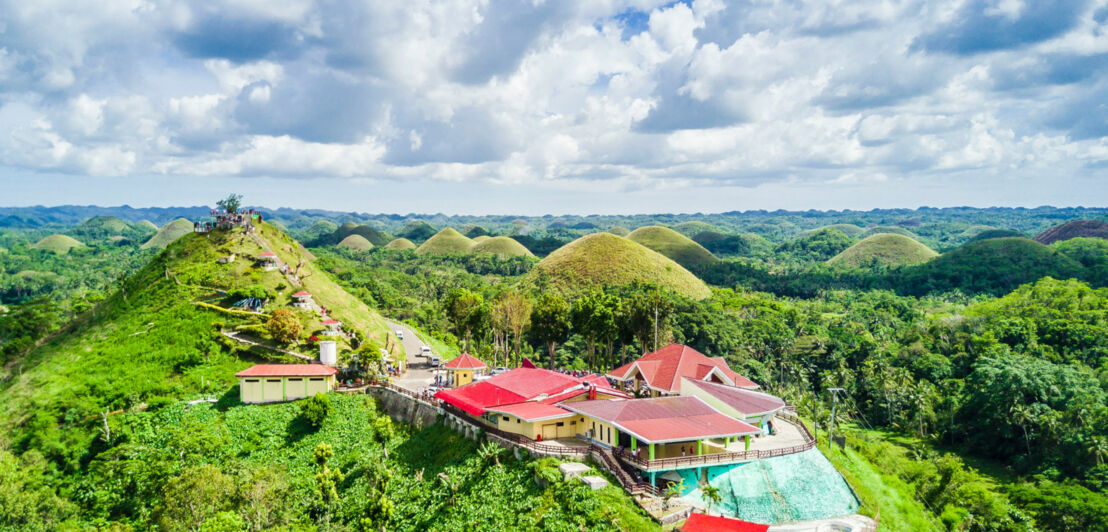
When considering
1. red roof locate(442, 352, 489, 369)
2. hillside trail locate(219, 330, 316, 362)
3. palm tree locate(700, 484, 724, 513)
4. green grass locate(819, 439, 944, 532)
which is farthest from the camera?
hillside trail locate(219, 330, 316, 362)

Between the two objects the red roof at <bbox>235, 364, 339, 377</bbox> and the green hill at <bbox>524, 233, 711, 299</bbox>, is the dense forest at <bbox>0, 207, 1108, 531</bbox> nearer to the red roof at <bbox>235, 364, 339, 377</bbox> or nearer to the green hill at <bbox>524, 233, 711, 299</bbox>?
the red roof at <bbox>235, 364, 339, 377</bbox>

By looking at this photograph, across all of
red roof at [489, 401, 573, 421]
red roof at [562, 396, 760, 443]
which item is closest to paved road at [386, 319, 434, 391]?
red roof at [489, 401, 573, 421]

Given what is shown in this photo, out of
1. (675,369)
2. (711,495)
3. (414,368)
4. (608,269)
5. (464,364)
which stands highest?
(608,269)

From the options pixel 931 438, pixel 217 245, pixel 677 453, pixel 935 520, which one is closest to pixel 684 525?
pixel 677 453

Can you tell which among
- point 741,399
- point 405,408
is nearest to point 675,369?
point 741,399

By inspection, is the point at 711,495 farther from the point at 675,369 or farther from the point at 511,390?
Result: the point at 675,369

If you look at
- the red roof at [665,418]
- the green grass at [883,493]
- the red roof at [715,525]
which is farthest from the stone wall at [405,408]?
the green grass at [883,493]
